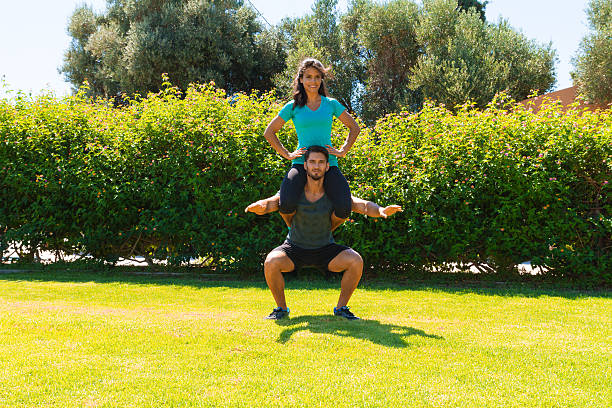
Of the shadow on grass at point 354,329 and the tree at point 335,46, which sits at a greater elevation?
the tree at point 335,46

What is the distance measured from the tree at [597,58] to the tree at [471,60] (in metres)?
1.19

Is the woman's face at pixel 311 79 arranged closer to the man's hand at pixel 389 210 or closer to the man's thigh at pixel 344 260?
the man's hand at pixel 389 210

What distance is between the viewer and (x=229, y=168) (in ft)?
26.1

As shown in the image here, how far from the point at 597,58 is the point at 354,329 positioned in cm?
1758

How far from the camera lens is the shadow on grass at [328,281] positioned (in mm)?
6789

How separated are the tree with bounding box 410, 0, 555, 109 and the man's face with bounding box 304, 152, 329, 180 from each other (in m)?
13.8

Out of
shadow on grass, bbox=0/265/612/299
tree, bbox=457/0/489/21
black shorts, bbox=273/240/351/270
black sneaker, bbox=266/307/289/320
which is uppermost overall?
tree, bbox=457/0/489/21

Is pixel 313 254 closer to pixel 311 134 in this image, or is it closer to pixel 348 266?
pixel 348 266

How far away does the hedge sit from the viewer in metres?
7.16

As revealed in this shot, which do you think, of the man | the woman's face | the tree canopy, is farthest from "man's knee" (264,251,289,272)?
the tree canopy

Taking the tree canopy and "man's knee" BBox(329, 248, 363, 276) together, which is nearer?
"man's knee" BBox(329, 248, 363, 276)

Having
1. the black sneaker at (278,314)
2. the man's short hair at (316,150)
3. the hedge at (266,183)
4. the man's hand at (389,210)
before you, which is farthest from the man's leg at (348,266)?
the hedge at (266,183)

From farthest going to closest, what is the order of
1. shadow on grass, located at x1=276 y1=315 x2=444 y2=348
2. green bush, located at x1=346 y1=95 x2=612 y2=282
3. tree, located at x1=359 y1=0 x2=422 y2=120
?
1. tree, located at x1=359 y1=0 x2=422 y2=120
2. green bush, located at x1=346 y1=95 x2=612 y2=282
3. shadow on grass, located at x1=276 y1=315 x2=444 y2=348

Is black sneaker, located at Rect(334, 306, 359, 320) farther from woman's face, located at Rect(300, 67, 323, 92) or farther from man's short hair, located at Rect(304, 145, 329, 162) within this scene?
woman's face, located at Rect(300, 67, 323, 92)
